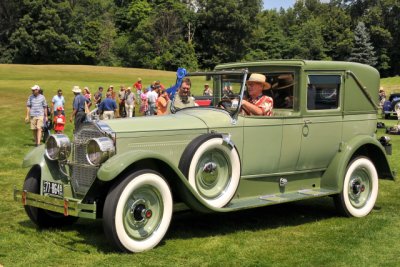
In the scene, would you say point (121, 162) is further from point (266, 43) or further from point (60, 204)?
point (266, 43)

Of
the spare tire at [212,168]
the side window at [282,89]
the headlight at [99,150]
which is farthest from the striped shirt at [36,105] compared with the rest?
the spare tire at [212,168]

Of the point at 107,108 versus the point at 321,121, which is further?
the point at 107,108

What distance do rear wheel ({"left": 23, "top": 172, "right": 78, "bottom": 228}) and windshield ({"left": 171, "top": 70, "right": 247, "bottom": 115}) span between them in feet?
6.43

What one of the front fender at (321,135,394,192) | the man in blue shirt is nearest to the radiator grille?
the front fender at (321,135,394,192)

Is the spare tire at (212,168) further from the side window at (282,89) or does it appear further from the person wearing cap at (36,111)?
the person wearing cap at (36,111)

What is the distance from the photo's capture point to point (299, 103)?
6.41 m

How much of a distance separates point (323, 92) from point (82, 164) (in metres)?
3.22

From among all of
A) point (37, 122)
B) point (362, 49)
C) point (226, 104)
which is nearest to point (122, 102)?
point (37, 122)

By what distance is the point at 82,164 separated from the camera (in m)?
5.45

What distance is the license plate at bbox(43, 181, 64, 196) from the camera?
5.58m

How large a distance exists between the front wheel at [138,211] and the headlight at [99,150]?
1.12 feet

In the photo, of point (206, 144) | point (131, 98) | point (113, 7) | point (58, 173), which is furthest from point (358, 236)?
point (113, 7)

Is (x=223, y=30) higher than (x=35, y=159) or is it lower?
higher

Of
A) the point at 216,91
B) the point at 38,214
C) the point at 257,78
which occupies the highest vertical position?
the point at 257,78
